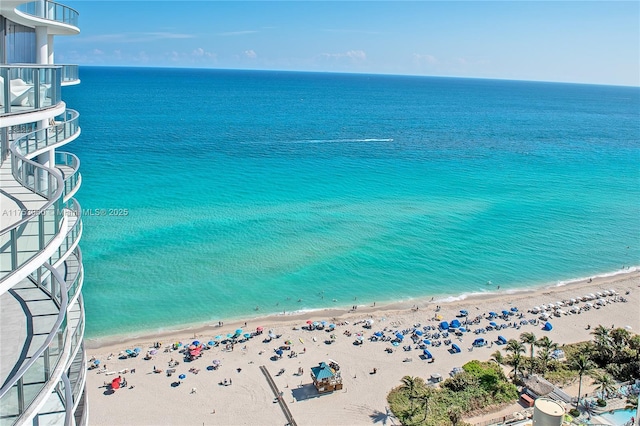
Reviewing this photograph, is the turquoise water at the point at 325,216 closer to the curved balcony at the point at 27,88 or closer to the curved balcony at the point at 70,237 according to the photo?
the curved balcony at the point at 70,237

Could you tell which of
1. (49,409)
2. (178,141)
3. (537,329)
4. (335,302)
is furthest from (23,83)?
(178,141)

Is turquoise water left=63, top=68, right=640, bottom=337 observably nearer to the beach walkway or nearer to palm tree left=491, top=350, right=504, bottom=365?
the beach walkway

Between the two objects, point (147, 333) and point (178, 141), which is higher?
point (178, 141)

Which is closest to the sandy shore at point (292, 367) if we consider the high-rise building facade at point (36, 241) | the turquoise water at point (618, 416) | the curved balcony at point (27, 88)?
the turquoise water at point (618, 416)

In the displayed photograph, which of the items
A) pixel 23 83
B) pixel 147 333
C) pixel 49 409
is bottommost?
pixel 147 333

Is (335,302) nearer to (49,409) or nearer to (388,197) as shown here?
(388,197)

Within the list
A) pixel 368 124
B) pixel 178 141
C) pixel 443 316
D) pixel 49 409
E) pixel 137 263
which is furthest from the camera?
pixel 368 124

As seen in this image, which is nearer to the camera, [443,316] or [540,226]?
[443,316]
